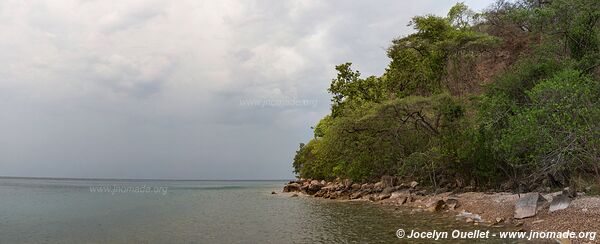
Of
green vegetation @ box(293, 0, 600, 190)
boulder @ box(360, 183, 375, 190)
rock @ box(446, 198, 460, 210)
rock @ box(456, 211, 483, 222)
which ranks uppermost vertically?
green vegetation @ box(293, 0, 600, 190)

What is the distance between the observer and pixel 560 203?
63.1ft

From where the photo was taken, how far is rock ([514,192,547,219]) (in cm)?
1963

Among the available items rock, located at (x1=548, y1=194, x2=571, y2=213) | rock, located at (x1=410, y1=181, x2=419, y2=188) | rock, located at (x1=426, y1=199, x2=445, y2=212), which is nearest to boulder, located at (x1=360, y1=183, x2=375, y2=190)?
rock, located at (x1=410, y1=181, x2=419, y2=188)

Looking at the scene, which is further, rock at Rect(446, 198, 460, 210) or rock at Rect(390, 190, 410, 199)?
rock at Rect(390, 190, 410, 199)

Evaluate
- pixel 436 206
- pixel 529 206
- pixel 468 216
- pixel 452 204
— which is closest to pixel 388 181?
pixel 452 204

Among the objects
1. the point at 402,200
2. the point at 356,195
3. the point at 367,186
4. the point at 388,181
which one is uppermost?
the point at 388,181

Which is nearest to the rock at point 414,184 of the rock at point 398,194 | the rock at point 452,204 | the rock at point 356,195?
the rock at point 398,194

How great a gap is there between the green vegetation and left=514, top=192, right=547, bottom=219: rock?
1.49 meters

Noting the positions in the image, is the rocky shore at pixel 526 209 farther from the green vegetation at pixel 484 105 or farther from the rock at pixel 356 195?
the rock at pixel 356 195

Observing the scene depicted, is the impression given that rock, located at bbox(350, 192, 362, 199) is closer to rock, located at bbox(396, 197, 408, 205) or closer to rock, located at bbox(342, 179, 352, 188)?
rock, located at bbox(342, 179, 352, 188)

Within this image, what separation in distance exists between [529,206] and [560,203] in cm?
134

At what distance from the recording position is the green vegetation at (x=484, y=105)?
18375mm

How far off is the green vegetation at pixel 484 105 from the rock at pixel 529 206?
58.7 inches

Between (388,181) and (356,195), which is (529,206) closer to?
(356,195)
